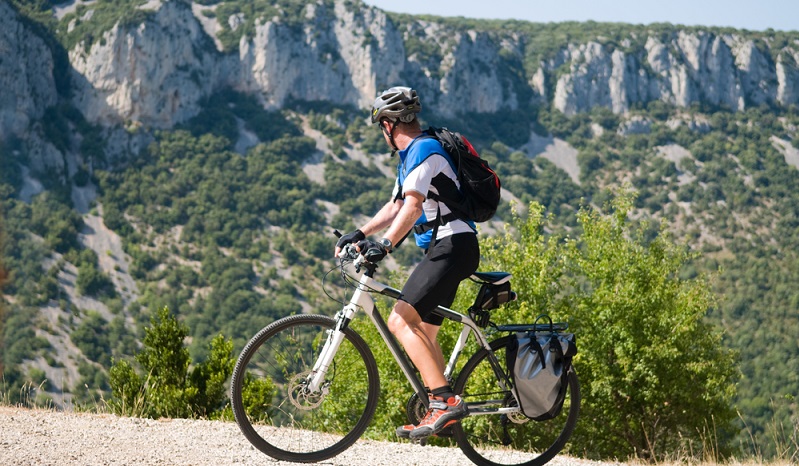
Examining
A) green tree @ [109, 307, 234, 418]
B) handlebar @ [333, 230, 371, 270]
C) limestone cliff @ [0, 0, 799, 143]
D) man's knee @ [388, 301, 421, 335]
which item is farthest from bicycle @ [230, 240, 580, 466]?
limestone cliff @ [0, 0, 799, 143]

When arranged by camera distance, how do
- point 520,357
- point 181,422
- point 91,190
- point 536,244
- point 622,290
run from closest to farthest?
point 520,357, point 181,422, point 622,290, point 536,244, point 91,190

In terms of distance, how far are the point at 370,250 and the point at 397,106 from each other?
Answer: 29.0 inches

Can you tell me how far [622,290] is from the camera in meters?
22.2

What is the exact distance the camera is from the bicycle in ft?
13.2

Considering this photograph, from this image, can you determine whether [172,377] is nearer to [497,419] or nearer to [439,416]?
[497,419]

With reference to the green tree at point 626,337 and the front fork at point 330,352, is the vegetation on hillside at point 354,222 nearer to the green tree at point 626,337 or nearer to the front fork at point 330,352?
the green tree at point 626,337

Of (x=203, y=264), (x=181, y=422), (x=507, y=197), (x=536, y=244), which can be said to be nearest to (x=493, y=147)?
(x=507, y=197)

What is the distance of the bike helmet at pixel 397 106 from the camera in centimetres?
400

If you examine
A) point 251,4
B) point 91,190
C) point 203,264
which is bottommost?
point 203,264

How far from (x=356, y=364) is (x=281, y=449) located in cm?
61

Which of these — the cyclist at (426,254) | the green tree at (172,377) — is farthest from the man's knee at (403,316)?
the green tree at (172,377)

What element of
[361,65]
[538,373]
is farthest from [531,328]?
[361,65]

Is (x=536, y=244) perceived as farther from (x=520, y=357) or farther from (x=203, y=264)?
(x=203, y=264)

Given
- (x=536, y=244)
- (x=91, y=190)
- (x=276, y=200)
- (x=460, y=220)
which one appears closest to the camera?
(x=460, y=220)
